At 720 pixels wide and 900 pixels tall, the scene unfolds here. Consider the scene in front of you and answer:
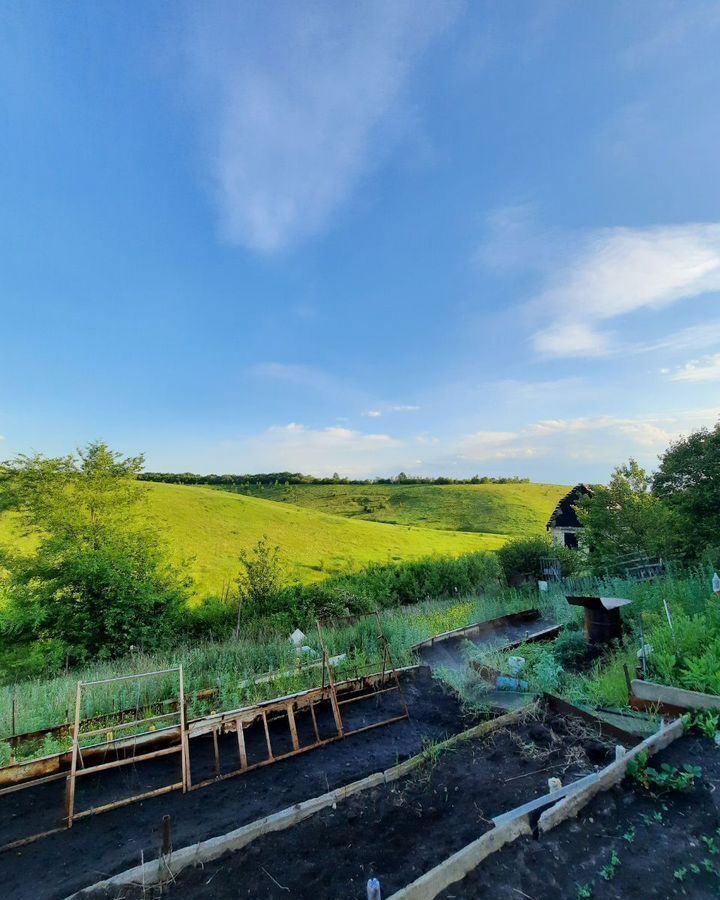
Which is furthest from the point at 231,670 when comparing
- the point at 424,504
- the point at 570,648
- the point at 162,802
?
the point at 424,504

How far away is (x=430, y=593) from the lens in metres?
17.1

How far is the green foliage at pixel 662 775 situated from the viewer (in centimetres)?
377

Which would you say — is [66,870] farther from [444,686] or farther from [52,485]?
[52,485]

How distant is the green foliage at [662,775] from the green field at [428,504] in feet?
107

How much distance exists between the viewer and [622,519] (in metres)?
14.6

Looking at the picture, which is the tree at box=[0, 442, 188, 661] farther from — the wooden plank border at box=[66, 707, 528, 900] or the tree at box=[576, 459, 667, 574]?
the tree at box=[576, 459, 667, 574]

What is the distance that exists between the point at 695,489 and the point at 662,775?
34.8 feet

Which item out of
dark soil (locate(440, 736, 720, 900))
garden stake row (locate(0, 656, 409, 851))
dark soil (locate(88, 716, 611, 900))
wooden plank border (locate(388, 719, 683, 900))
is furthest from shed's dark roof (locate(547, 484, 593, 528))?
dark soil (locate(440, 736, 720, 900))

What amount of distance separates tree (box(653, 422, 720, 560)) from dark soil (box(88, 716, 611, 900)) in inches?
368

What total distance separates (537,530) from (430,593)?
86.6ft

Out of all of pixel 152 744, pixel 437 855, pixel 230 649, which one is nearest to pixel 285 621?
pixel 230 649

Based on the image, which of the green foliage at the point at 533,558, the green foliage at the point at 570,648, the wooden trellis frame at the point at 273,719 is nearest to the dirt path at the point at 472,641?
the green foliage at the point at 570,648

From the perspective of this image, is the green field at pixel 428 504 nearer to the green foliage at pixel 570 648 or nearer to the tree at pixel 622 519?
the tree at pixel 622 519

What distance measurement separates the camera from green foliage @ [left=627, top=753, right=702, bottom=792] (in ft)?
12.4
